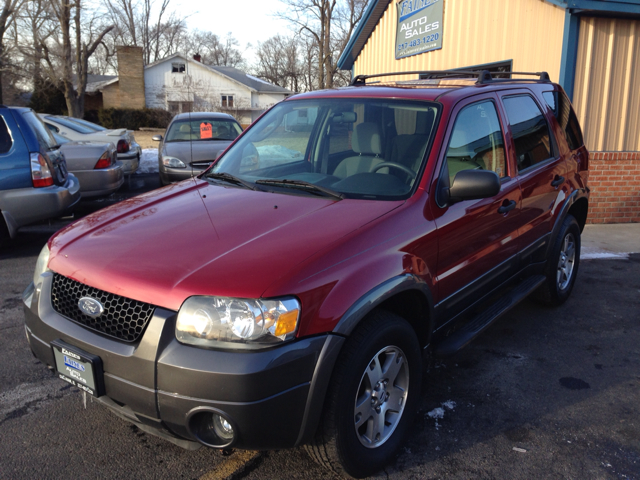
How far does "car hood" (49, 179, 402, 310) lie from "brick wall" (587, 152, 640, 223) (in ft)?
21.7

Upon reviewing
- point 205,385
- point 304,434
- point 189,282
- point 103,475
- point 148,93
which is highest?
point 148,93

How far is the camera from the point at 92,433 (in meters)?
2.94

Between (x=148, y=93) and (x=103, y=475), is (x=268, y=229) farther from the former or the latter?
(x=148, y=93)

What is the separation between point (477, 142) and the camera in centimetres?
352

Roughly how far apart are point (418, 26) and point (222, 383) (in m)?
11.2

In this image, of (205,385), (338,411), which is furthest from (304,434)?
(205,385)

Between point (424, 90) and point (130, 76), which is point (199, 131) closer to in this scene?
point (424, 90)

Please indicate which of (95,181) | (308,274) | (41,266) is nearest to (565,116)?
(308,274)

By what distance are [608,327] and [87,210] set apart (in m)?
8.18

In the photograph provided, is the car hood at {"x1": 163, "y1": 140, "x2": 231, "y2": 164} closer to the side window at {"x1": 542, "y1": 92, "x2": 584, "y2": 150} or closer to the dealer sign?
the dealer sign

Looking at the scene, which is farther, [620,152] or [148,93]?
[148,93]

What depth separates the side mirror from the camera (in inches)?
115

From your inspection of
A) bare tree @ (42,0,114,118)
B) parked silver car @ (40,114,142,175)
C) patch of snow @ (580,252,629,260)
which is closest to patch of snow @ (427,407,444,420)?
patch of snow @ (580,252,629,260)

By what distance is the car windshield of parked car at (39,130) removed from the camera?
20.6 feet
